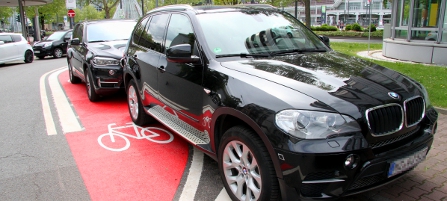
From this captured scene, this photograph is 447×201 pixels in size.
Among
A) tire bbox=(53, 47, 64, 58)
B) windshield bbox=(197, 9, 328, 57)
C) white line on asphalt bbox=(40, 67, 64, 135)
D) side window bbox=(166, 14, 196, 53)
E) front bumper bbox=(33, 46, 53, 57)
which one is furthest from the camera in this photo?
tire bbox=(53, 47, 64, 58)

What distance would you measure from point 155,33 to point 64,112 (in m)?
3.25

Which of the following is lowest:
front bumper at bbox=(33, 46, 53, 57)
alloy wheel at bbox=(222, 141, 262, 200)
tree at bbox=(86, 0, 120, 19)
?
alloy wheel at bbox=(222, 141, 262, 200)

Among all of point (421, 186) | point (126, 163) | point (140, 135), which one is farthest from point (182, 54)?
point (421, 186)

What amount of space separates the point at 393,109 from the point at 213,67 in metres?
1.65

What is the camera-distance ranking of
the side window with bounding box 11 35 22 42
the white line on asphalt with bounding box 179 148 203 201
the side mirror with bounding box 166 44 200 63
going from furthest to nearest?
1. the side window with bounding box 11 35 22 42
2. the side mirror with bounding box 166 44 200 63
3. the white line on asphalt with bounding box 179 148 203 201

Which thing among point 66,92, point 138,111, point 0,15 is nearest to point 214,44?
point 138,111

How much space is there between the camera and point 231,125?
339 centimetres

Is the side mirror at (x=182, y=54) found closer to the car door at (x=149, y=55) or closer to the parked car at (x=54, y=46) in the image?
the car door at (x=149, y=55)

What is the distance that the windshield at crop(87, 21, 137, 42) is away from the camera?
8.80 m

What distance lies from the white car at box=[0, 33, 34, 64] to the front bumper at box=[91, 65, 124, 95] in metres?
12.7

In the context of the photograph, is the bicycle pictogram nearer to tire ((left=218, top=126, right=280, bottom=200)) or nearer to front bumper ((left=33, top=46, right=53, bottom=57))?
tire ((left=218, top=126, right=280, bottom=200))

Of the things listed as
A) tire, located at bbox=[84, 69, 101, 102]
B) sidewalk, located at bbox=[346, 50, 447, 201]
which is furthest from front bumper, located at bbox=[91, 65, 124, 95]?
sidewalk, located at bbox=[346, 50, 447, 201]

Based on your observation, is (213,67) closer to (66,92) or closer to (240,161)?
(240,161)

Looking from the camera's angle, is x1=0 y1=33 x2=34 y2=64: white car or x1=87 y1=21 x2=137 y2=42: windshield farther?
x1=0 y1=33 x2=34 y2=64: white car
